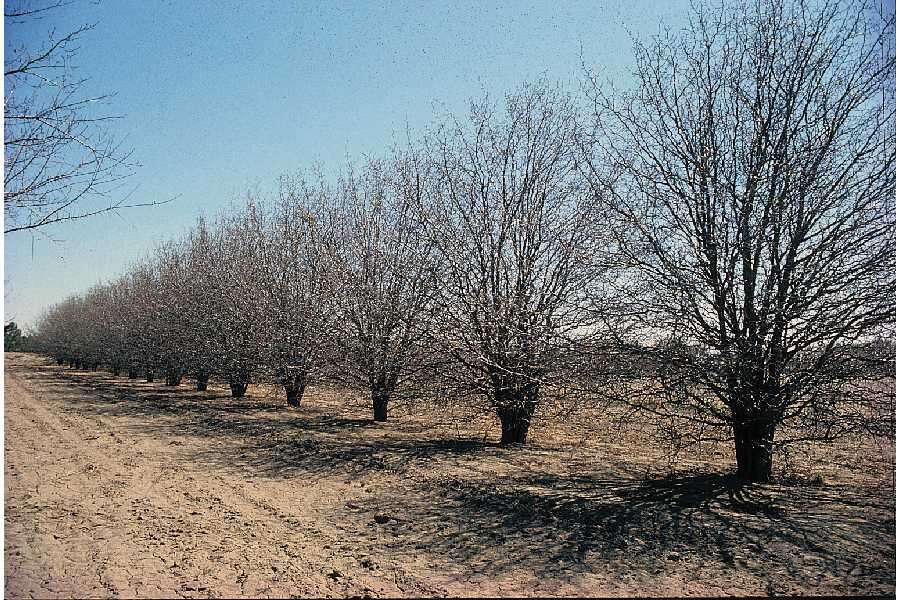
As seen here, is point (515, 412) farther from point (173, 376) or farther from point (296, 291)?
point (173, 376)

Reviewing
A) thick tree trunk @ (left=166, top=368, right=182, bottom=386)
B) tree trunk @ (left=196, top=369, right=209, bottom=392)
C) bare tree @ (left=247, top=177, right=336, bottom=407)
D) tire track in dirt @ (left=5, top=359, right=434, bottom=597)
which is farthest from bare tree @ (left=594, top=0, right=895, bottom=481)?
thick tree trunk @ (left=166, top=368, right=182, bottom=386)

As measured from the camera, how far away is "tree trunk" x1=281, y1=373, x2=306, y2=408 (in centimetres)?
1503

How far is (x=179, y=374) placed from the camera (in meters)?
22.8

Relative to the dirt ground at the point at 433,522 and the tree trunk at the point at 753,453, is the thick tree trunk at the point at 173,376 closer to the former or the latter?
the dirt ground at the point at 433,522

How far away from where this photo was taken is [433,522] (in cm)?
536

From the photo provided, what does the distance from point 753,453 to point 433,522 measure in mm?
3368

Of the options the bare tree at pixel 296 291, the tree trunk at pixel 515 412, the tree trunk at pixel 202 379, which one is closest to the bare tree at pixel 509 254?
the tree trunk at pixel 515 412

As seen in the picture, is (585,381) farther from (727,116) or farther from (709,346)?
(727,116)

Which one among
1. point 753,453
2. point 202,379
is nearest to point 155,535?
point 753,453

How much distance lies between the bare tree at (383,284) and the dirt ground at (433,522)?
86.1 inches

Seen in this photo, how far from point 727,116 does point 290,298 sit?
1090cm

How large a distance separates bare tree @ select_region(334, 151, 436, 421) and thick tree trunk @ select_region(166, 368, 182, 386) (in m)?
A: 12.3

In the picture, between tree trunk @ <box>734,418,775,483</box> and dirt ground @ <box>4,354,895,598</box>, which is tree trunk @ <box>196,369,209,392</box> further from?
tree trunk @ <box>734,418,775,483</box>

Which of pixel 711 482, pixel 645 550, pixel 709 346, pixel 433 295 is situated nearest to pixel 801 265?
pixel 709 346
